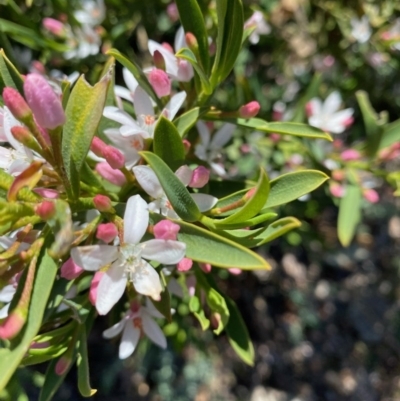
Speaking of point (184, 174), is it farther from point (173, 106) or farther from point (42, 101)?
point (42, 101)

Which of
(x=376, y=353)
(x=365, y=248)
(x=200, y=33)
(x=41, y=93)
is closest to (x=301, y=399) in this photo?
(x=376, y=353)

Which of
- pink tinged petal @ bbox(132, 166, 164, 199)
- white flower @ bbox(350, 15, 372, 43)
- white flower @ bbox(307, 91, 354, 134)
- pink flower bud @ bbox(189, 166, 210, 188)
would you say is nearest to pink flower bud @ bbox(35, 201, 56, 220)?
pink tinged petal @ bbox(132, 166, 164, 199)

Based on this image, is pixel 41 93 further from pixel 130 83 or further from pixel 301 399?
pixel 301 399

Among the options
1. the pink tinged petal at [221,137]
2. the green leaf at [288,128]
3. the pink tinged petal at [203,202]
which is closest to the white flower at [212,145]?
the pink tinged petal at [221,137]

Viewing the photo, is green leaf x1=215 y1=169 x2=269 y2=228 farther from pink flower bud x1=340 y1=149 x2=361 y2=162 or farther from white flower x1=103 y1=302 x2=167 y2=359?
pink flower bud x1=340 y1=149 x2=361 y2=162

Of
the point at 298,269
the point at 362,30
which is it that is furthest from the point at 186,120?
the point at 298,269

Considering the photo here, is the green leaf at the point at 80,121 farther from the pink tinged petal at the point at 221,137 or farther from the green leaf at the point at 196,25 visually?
the pink tinged petal at the point at 221,137
